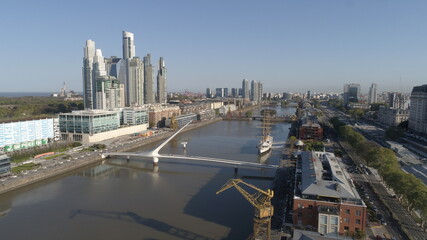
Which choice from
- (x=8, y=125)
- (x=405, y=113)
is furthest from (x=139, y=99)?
(x=405, y=113)

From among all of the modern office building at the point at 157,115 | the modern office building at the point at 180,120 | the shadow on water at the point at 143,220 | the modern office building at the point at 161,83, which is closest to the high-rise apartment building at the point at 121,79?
the modern office building at the point at 161,83

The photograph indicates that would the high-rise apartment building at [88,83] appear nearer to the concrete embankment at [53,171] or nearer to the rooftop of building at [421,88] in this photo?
the concrete embankment at [53,171]

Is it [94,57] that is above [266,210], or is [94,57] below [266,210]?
above

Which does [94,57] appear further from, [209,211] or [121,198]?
[209,211]

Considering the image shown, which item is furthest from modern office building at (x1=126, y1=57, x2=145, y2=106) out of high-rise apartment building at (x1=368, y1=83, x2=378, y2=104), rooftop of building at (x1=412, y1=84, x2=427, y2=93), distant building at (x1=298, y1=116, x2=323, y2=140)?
high-rise apartment building at (x1=368, y1=83, x2=378, y2=104)

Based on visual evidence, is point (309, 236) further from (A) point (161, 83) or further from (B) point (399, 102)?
(A) point (161, 83)

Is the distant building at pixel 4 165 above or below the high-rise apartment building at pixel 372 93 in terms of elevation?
below
